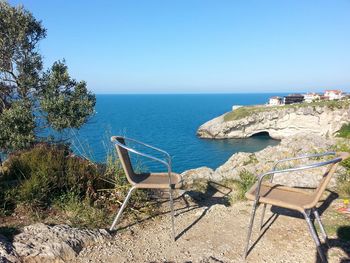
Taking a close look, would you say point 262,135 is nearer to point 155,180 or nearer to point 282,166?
point 282,166

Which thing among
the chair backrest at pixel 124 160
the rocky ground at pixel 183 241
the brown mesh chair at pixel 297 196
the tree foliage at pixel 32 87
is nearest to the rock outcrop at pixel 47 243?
the rocky ground at pixel 183 241

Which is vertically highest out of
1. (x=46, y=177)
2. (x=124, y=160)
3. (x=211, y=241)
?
(x=124, y=160)

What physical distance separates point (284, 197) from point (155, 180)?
1.60 m

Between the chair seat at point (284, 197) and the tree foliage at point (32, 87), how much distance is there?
771cm

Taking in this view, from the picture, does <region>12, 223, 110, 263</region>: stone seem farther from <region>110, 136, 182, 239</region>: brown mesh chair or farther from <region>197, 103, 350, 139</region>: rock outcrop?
<region>197, 103, 350, 139</region>: rock outcrop

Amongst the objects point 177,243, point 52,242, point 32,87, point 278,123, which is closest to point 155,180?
point 177,243

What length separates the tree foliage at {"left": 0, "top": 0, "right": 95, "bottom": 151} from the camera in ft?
32.6

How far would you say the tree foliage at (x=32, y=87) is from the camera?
9922mm

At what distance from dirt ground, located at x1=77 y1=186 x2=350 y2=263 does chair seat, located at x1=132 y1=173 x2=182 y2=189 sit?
0.60m

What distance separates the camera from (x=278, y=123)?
60.2 meters

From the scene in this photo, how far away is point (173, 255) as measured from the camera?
3406mm

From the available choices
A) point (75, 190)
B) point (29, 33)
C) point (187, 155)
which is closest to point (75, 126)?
point (29, 33)

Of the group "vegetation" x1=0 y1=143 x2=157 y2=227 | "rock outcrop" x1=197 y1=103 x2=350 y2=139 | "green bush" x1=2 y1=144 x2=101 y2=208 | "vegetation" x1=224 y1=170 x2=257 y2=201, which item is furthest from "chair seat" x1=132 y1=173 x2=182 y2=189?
"rock outcrop" x1=197 y1=103 x2=350 y2=139

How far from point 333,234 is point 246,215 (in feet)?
3.82
